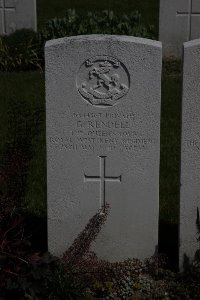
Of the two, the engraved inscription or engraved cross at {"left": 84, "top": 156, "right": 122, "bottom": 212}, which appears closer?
the engraved inscription

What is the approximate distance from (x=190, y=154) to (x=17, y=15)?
7426 mm

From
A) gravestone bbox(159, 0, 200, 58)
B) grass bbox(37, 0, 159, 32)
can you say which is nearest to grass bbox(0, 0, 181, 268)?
gravestone bbox(159, 0, 200, 58)

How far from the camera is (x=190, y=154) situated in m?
5.30

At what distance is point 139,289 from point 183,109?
133 cm

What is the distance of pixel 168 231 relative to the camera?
20.4 ft

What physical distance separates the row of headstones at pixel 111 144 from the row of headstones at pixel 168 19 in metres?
6.73

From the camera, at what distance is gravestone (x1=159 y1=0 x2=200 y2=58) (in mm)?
11680

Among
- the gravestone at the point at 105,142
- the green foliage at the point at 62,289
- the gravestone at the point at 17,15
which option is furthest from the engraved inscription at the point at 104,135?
the gravestone at the point at 17,15

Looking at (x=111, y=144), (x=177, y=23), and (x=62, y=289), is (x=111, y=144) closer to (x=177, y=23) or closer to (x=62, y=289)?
(x=62, y=289)

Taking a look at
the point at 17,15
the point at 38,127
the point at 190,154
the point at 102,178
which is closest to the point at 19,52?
the point at 17,15

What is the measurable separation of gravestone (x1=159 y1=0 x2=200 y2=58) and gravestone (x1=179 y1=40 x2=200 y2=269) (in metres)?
6.73

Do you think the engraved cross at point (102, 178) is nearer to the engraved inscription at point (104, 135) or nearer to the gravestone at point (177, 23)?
the engraved inscription at point (104, 135)

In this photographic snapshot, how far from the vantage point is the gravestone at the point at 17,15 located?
12.0 meters

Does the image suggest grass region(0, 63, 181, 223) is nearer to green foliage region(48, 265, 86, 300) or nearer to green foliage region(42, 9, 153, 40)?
green foliage region(42, 9, 153, 40)
